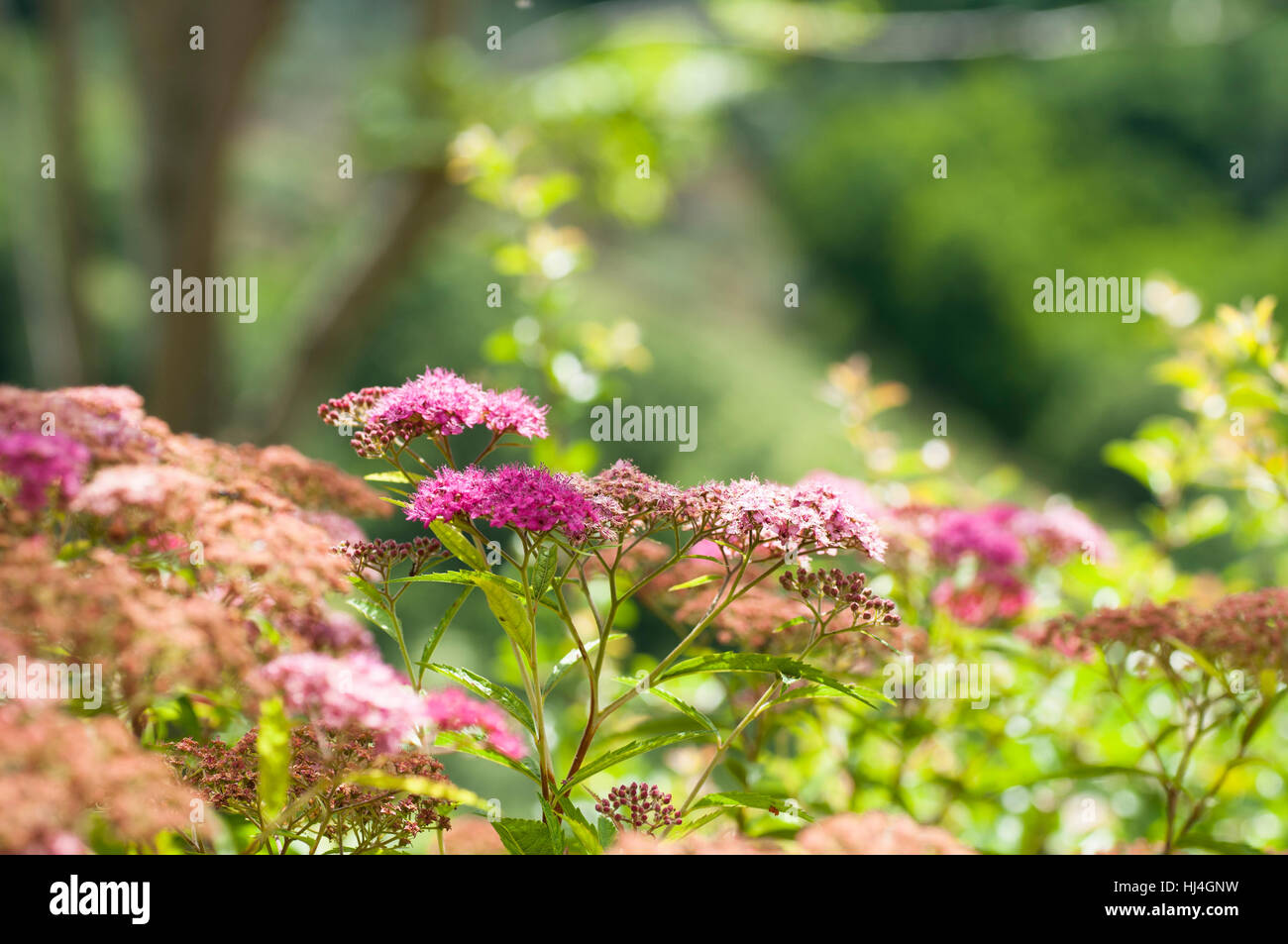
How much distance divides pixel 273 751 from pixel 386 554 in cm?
14

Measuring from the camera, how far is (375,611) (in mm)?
572

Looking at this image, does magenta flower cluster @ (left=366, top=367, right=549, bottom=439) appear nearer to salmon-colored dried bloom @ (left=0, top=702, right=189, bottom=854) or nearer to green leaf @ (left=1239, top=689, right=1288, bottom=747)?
salmon-colored dried bloom @ (left=0, top=702, right=189, bottom=854)

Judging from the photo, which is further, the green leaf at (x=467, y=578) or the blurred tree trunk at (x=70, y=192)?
the blurred tree trunk at (x=70, y=192)

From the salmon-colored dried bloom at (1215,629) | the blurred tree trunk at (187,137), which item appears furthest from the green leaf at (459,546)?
the blurred tree trunk at (187,137)

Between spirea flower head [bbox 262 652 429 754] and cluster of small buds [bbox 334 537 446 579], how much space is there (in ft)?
0.32

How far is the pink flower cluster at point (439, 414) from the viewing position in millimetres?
529

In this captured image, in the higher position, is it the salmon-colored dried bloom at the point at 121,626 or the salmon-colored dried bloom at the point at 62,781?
the salmon-colored dried bloom at the point at 121,626

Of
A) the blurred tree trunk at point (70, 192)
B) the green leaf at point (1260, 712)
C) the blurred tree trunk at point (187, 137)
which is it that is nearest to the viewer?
the green leaf at point (1260, 712)

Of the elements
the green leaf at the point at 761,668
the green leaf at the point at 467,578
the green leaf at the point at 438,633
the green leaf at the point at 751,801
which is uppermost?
the green leaf at the point at 467,578

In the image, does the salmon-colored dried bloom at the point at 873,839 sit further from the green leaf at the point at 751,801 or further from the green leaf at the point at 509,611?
the green leaf at the point at 509,611

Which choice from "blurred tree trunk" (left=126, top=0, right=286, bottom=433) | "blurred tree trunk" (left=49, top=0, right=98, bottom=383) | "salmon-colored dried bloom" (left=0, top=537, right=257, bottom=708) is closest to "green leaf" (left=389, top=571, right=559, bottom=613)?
"salmon-colored dried bloom" (left=0, top=537, right=257, bottom=708)

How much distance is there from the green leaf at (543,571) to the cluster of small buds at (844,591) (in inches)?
5.3
